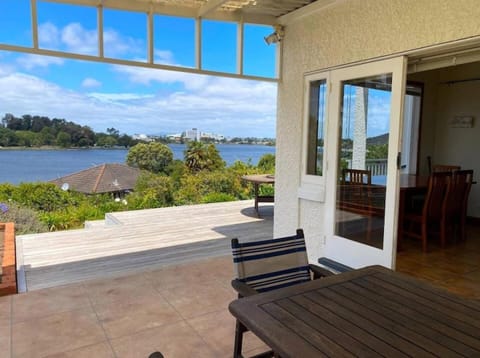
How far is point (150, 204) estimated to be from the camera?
10.7 m

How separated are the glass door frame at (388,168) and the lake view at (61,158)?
9.69m

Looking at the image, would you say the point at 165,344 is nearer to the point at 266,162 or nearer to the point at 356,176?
the point at 356,176

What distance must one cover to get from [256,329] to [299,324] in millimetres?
164

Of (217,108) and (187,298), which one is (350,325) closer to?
(187,298)

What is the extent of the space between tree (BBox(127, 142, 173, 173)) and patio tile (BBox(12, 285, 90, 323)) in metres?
13.2

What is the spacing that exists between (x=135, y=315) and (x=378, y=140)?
8.79ft

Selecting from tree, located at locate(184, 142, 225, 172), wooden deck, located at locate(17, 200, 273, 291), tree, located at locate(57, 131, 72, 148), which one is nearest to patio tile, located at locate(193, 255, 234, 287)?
wooden deck, located at locate(17, 200, 273, 291)

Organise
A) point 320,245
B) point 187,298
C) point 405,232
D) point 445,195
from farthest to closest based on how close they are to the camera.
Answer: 1. point 405,232
2. point 445,195
3. point 320,245
4. point 187,298

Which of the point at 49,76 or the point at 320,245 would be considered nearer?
the point at 320,245

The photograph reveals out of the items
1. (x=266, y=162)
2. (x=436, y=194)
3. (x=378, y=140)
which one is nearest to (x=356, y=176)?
(x=378, y=140)

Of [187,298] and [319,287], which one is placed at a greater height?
[319,287]

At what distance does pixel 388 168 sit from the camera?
3.15m

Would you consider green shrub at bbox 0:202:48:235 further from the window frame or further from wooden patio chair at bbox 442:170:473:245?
wooden patio chair at bbox 442:170:473:245

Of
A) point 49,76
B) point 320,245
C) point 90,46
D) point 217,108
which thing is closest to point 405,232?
point 320,245
